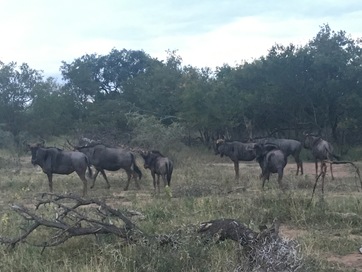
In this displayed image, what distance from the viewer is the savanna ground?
6.30 metres

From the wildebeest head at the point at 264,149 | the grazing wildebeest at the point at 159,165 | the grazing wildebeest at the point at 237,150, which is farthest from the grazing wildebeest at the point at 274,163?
the grazing wildebeest at the point at 237,150

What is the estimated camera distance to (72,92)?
4069cm

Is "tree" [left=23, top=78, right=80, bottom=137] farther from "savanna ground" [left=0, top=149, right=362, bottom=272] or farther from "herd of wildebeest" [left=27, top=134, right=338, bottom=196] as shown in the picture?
"herd of wildebeest" [left=27, top=134, right=338, bottom=196]

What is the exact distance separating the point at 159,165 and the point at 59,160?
2780 millimetres

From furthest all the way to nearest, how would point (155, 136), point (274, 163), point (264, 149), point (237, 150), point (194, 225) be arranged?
point (155, 136) < point (237, 150) < point (264, 149) < point (274, 163) < point (194, 225)

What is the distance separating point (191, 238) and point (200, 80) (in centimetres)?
2404

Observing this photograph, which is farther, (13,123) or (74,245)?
(13,123)

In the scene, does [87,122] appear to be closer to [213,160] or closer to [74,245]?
[213,160]

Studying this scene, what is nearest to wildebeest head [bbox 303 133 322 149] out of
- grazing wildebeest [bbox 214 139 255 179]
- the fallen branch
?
grazing wildebeest [bbox 214 139 255 179]

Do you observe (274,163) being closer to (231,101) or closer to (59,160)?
(59,160)

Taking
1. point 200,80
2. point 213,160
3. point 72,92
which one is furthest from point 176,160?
point 72,92

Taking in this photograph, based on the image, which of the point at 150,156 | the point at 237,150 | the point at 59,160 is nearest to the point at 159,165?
the point at 150,156

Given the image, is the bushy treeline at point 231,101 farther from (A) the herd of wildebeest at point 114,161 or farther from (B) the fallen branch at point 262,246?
(B) the fallen branch at point 262,246

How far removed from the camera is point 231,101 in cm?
2823
